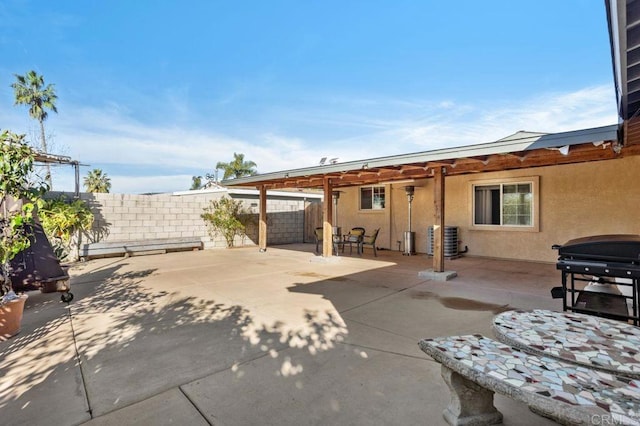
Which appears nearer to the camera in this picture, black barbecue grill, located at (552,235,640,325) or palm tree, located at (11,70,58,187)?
black barbecue grill, located at (552,235,640,325)

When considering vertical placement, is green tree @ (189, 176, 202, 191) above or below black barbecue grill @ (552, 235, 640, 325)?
above

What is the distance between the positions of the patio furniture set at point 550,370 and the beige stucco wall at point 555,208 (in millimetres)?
6511

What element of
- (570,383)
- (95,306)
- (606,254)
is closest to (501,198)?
(606,254)

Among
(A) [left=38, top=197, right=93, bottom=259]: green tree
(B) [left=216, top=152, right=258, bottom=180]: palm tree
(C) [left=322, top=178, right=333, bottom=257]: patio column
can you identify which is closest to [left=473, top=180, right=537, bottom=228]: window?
(C) [left=322, top=178, right=333, bottom=257]: patio column

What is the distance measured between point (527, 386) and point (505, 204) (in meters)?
8.40

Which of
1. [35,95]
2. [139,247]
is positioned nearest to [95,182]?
[35,95]

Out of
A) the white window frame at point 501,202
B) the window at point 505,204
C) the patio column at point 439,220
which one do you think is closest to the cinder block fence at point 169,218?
the white window frame at point 501,202

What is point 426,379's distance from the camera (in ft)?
8.16

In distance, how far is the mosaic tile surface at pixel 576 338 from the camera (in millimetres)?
1718

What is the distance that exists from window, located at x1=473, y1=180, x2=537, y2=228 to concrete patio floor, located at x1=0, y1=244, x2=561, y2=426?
2678mm

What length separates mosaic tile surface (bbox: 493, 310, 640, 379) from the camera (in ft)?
5.64

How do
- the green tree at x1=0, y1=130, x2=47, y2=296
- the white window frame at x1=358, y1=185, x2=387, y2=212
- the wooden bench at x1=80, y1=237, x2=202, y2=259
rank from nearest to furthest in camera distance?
1. the green tree at x1=0, y1=130, x2=47, y2=296
2. the wooden bench at x1=80, y1=237, x2=202, y2=259
3. the white window frame at x1=358, y1=185, x2=387, y2=212

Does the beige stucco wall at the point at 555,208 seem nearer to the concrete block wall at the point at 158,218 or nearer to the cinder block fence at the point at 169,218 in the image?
the cinder block fence at the point at 169,218

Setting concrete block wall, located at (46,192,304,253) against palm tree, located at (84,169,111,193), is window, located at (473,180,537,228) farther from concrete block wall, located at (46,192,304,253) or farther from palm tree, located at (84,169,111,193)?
palm tree, located at (84,169,111,193)
